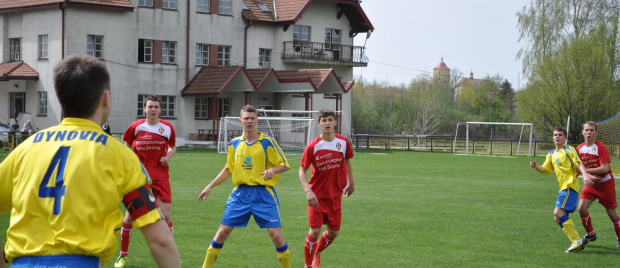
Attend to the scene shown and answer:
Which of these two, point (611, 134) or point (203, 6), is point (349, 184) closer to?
point (611, 134)

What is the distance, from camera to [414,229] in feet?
43.7

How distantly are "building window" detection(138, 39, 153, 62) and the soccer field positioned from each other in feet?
76.3

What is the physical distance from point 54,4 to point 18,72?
468 cm

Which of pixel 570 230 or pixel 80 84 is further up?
pixel 80 84

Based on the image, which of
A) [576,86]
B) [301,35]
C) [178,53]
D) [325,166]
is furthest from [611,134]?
[325,166]

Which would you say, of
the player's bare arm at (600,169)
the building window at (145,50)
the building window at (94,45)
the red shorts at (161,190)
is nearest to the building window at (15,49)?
the building window at (94,45)

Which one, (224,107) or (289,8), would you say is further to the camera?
(289,8)

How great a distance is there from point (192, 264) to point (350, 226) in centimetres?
451

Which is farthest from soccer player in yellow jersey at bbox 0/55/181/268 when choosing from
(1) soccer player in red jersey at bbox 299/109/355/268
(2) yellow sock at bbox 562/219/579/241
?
(2) yellow sock at bbox 562/219/579/241

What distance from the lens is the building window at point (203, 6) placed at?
156 feet

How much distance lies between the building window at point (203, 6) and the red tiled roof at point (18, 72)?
10154 millimetres

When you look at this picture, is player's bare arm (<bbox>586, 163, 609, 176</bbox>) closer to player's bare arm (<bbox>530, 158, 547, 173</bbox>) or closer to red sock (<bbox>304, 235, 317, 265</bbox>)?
player's bare arm (<bbox>530, 158, 547, 173</bbox>)

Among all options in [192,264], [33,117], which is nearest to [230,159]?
[192,264]

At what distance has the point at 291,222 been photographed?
45.9ft
